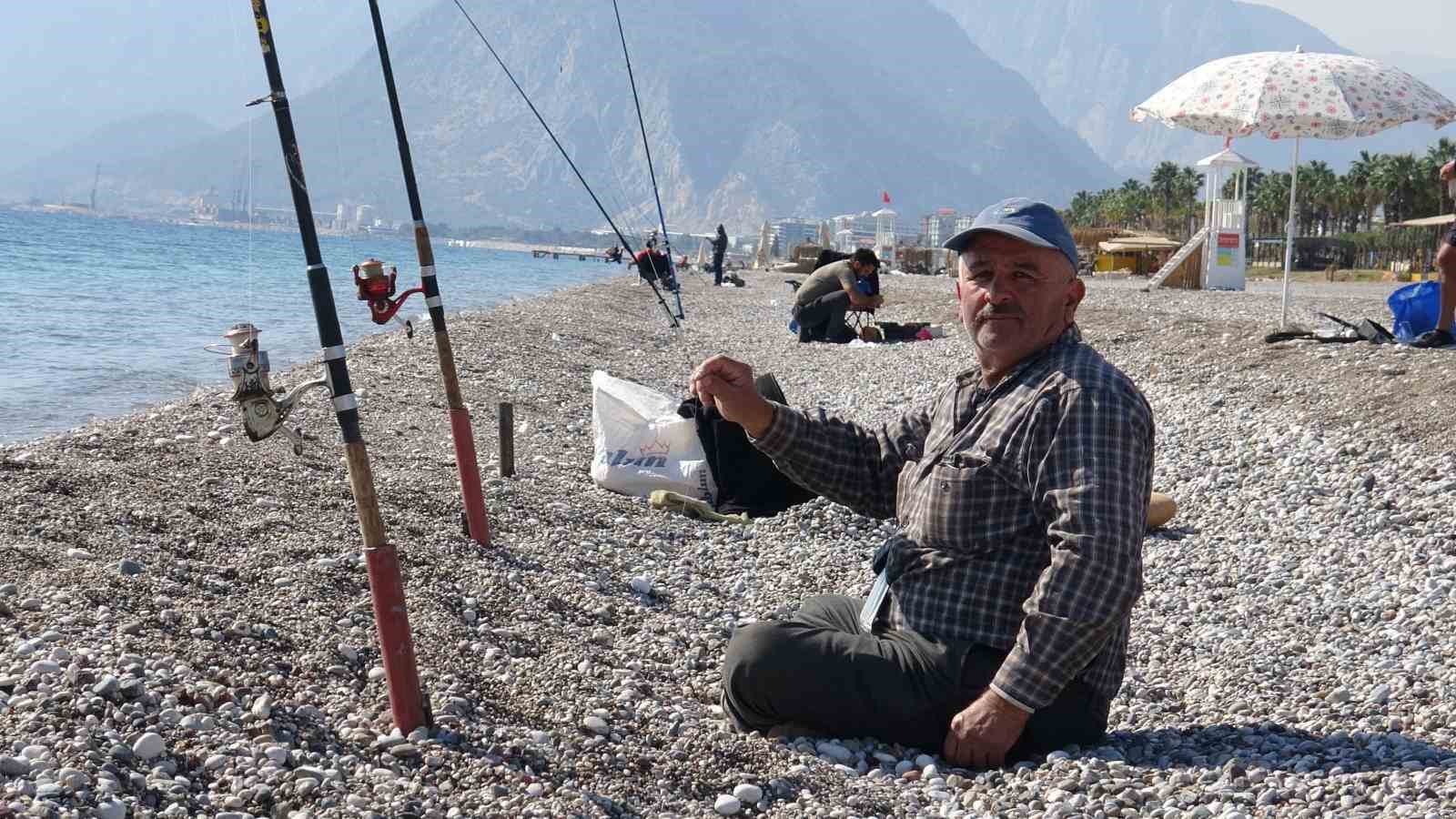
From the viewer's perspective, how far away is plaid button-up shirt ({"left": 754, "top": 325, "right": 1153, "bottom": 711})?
118 inches

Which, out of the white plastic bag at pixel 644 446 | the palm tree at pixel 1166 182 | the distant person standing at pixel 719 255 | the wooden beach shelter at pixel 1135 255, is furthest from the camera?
the palm tree at pixel 1166 182

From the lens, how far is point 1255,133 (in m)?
11.9

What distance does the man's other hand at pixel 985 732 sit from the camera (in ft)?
10.3

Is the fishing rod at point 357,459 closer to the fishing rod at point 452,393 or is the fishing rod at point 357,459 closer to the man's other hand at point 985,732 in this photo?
the man's other hand at point 985,732

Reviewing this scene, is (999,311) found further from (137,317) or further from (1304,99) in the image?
(137,317)

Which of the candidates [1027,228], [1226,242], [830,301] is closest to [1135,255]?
[1226,242]

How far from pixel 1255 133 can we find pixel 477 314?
40.7 ft

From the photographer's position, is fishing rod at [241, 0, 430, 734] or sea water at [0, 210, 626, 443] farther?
sea water at [0, 210, 626, 443]

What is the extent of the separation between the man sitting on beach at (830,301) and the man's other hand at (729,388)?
38.5ft

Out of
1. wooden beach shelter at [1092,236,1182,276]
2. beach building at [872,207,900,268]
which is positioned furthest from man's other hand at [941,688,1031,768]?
beach building at [872,207,900,268]

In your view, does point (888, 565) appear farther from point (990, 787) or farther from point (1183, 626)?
point (1183, 626)

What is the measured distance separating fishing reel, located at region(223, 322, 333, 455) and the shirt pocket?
5.79ft

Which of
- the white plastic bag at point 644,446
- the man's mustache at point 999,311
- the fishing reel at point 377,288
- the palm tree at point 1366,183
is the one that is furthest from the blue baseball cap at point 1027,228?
the palm tree at point 1366,183

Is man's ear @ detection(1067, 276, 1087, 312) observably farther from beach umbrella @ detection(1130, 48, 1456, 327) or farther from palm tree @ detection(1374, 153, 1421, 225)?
palm tree @ detection(1374, 153, 1421, 225)
